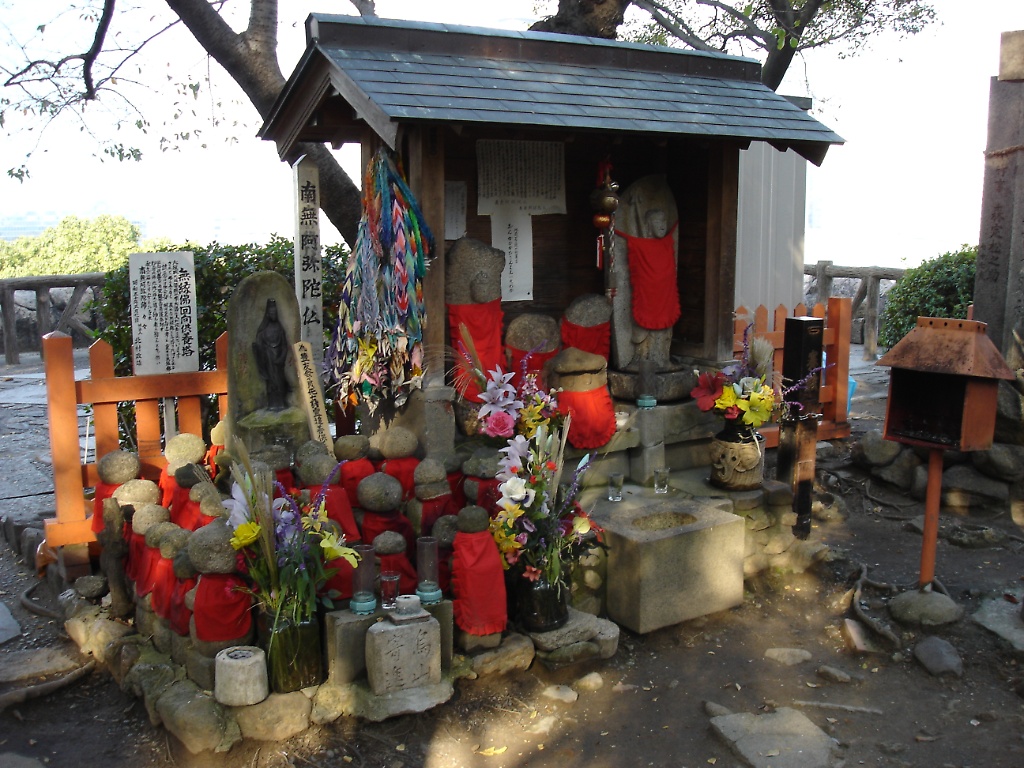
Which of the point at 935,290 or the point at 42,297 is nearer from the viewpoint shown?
the point at 935,290

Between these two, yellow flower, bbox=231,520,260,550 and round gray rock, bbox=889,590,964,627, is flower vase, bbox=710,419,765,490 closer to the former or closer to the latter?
round gray rock, bbox=889,590,964,627

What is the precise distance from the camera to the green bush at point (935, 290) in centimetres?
1240

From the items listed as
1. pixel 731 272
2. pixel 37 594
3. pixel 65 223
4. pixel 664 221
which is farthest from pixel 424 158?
pixel 65 223

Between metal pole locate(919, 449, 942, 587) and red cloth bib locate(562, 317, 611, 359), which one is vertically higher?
red cloth bib locate(562, 317, 611, 359)

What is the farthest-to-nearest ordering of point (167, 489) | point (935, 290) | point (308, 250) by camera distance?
point (935, 290)
point (308, 250)
point (167, 489)

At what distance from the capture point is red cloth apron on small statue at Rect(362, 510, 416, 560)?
5.29m

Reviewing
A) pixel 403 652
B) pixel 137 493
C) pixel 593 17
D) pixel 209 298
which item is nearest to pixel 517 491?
pixel 403 652

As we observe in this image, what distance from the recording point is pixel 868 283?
14.5m

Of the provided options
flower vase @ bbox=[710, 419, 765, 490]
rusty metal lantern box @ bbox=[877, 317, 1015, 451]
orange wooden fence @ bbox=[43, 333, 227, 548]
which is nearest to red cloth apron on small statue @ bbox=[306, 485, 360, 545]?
orange wooden fence @ bbox=[43, 333, 227, 548]

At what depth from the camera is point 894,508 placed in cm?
783

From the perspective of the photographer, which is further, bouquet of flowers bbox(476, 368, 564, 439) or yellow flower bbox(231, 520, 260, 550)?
bouquet of flowers bbox(476, 368, 564, 439)

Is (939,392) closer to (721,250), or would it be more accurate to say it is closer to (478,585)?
(721,250)

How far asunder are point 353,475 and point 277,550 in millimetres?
1061

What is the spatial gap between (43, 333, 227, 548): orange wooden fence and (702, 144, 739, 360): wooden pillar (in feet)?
12.7
